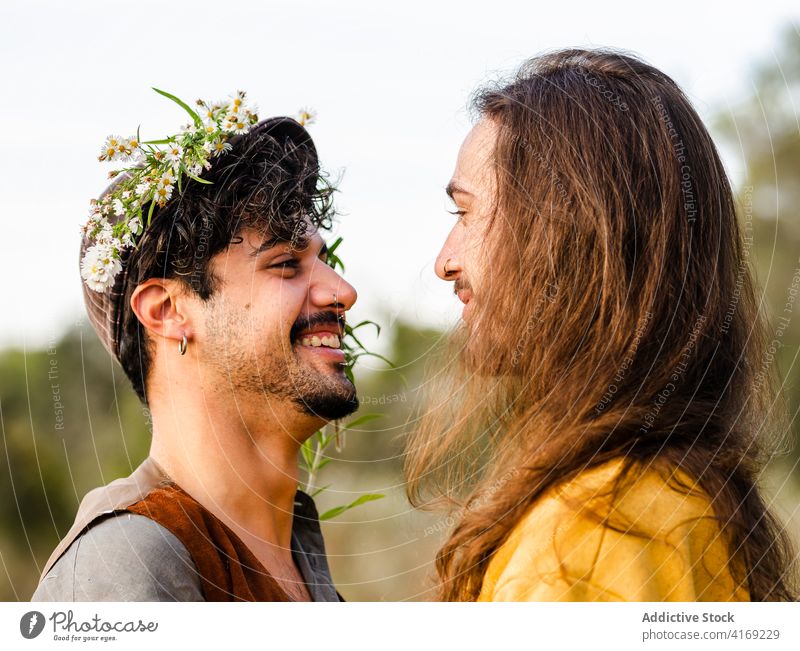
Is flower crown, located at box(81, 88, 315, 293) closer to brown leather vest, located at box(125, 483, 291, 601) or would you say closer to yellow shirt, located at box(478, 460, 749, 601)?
brown leather vest, located at box(125, 483, 291, 601)

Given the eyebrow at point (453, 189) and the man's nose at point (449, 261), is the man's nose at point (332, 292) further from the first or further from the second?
the eyebrow at point (453, 189)

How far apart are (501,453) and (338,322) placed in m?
0.75

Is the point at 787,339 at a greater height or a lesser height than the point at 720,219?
lesser

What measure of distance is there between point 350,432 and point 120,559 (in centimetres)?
587

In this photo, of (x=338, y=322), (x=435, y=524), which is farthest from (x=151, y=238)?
(x=435, y=524)

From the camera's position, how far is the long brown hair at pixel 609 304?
7.54ft

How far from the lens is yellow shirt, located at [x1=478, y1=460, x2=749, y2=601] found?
81.0 inches

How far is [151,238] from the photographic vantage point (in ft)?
9.12

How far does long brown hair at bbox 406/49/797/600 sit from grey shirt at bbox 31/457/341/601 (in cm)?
77

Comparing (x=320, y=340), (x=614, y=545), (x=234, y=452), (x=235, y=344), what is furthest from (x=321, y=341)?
(x=614, y=545)

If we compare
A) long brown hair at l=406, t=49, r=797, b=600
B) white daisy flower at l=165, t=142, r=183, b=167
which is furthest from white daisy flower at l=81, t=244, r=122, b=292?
long brown hair at l=406, t=49, r=797, b=600

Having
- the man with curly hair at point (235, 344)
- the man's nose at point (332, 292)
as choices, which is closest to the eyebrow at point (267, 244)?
the man with curly hair at point (235, 344)

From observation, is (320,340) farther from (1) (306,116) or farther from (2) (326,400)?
(1) (306,116)

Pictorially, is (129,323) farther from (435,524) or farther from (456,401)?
(435,524)
